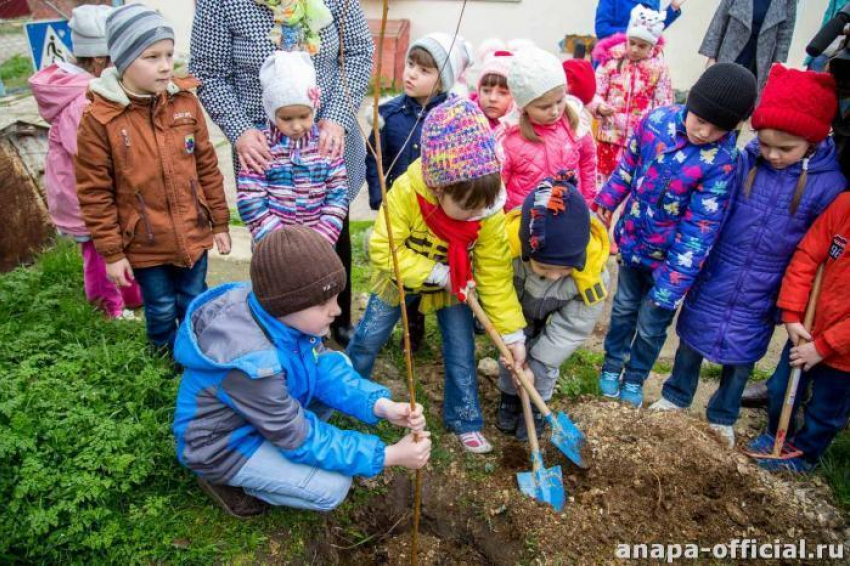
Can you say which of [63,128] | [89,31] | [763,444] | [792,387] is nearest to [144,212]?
[63,128]

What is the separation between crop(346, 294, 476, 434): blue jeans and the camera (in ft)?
9.77

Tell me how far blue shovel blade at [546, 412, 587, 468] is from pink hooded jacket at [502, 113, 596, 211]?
3.79 feet

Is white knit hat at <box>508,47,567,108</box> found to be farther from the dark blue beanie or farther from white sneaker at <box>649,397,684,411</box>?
white sneaker at <box>649,397,684,411</box>

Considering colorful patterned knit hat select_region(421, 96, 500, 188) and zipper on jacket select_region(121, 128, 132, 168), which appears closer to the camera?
colorful patterned knit hat select_region(421, 96, 500, 188)

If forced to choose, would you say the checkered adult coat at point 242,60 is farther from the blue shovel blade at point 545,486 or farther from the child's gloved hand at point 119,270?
the blue shovel blade at point 545,486

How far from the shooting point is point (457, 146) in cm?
246

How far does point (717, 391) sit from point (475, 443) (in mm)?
1295

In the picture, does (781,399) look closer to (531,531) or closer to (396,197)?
(531,531)

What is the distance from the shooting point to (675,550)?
2562mm

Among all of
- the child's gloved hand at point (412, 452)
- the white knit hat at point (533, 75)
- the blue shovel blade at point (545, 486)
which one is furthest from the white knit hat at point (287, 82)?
the blue shovel blade at point (545, 486)

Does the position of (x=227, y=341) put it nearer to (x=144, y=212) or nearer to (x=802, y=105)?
(x=144, y=212)

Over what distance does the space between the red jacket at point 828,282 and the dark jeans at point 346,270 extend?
83.0 inches

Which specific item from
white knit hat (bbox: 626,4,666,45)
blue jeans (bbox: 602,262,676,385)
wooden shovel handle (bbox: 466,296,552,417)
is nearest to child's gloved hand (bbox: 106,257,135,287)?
wooden shovel handle (bbox: 466,296,552,417)

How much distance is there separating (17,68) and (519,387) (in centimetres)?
842
